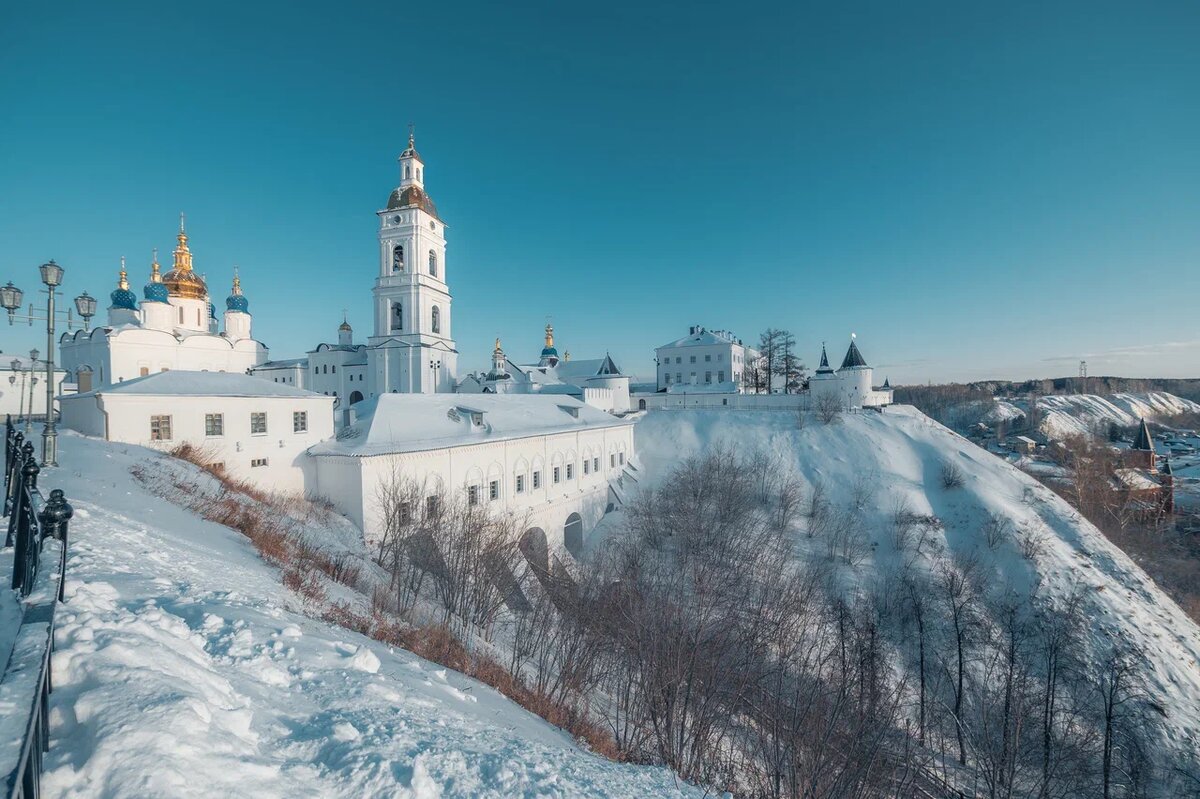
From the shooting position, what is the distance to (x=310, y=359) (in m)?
46.4

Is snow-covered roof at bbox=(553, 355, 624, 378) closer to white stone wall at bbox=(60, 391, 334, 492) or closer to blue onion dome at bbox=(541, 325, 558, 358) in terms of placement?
blue onion dome at bbox=(541, 325, 558, 358)

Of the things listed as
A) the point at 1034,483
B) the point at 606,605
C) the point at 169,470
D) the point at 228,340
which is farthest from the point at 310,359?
the point at 1034,483

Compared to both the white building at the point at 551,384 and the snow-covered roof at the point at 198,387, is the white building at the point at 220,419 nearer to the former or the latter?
the snow-covered roof at the point at 198,387

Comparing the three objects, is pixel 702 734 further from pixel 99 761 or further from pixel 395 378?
pixel 395 378

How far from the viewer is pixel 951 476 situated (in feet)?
105

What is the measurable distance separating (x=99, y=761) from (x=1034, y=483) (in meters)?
43.7

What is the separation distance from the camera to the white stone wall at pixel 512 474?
18000 mm

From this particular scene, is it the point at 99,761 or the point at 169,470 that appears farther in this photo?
the point at 169,470

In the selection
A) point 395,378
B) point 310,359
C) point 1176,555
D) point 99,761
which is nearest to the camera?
point 99,761

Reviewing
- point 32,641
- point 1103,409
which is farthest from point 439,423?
point 1103,409

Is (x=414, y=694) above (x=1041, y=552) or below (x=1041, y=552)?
above

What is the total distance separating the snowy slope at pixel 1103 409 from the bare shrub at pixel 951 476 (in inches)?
2077

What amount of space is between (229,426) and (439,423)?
24.6 feet

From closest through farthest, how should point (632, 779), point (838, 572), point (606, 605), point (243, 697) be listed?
point (243, 697) < point (632, 779) < point (606, 605) < point (838, 572)
